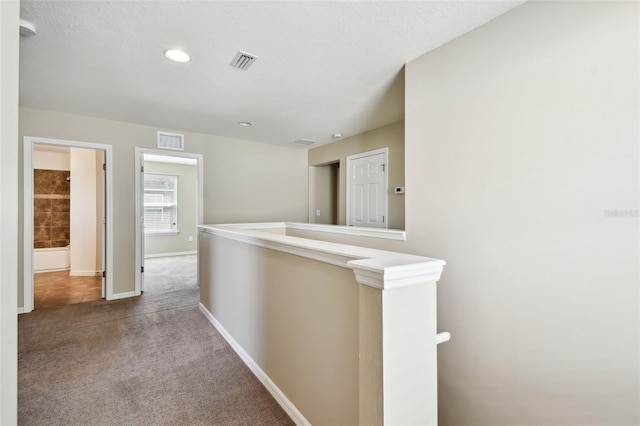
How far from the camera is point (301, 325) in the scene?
5.27 feet

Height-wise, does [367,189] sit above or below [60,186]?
below

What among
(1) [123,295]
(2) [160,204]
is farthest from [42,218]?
(1) [123,295]

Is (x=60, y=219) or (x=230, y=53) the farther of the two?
(x=60, y=219)

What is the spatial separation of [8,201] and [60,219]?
6.36m

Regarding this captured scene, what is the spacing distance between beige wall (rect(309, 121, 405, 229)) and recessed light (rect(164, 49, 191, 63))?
9.15 ft

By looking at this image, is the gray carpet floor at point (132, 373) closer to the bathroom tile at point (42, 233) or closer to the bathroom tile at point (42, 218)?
the bathroom tile at point (42, 233)

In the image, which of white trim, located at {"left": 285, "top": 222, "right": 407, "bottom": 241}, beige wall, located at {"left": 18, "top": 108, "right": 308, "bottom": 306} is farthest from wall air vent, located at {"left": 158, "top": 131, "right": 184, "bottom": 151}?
white trim, located at {"left": 285, "top": 222, "right": 407, "bottom": 241}

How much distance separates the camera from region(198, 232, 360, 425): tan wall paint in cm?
129

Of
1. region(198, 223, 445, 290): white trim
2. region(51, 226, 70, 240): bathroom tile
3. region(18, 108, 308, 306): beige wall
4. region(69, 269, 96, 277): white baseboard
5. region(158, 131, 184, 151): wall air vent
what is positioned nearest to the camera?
region(198, 223, 445, 290): white trim

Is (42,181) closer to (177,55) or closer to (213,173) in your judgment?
(213,173)

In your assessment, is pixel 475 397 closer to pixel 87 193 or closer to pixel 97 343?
pixel 97 343

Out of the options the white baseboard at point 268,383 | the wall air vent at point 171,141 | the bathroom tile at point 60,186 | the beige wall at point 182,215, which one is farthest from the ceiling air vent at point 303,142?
the bathroom tile at point 60,186

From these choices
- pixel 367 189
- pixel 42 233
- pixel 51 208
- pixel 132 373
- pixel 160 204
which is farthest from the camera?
pixel 160 204

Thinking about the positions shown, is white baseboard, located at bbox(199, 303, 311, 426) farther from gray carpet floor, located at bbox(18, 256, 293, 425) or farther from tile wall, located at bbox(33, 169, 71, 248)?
tile wall, located at bbox(33, 169, 71, 248)
